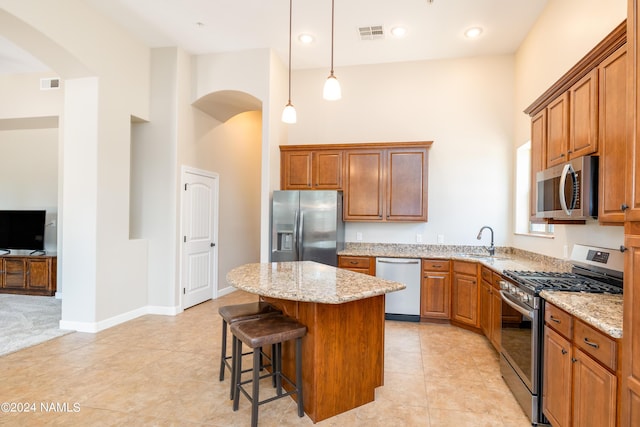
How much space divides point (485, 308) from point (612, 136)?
7.63 feet

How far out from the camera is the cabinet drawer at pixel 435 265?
14.2 feet

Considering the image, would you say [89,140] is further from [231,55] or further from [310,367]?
[310,367]

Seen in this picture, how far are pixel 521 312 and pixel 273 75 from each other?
162 inches

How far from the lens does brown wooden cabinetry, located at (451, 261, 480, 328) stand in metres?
4.01

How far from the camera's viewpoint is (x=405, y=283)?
437 centimetres

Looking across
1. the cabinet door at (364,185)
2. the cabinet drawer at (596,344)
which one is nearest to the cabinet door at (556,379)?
the cabinet drawer at (596,344)

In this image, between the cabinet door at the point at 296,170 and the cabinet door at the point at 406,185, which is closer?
the cabinet door at the point at 406,185

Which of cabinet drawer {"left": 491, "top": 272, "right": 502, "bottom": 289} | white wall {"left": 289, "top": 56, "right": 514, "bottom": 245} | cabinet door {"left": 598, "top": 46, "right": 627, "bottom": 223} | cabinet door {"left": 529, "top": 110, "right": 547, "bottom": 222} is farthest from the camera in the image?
white wall {"left": 289, "top": 56, "right": 514, "bottom": 245}

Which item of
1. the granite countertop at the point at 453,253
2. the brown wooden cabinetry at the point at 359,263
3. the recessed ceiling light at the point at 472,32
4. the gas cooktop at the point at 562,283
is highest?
the recessed ceiling light at the point at 472,32

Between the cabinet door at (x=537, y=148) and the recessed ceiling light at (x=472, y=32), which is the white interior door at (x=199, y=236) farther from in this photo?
the cabinet door at (x=537, y=148)

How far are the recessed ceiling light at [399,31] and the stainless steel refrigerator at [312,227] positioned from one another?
2.14 m

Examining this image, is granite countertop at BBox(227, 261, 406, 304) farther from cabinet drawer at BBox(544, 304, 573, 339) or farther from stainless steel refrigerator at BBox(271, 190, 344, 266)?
stainless steel refrigerator at BBox(271, 190, 344, 266)

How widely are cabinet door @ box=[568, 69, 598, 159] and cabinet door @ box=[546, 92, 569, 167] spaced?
0.06m

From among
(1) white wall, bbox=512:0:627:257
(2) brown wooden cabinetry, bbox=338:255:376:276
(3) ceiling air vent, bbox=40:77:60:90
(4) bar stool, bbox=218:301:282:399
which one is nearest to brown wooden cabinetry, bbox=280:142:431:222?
(2) brown wooden cabinetry, bbox=338:255:376:276
